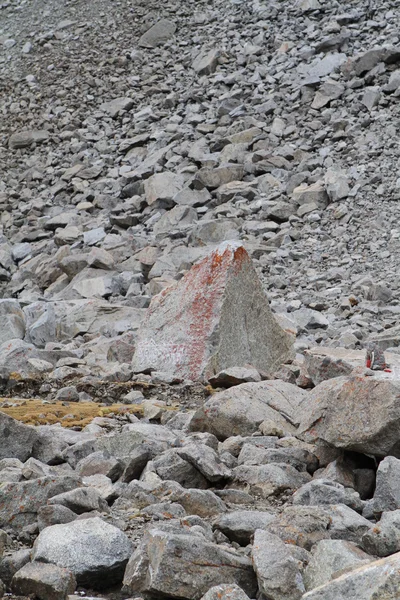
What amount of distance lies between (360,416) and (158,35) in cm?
2022

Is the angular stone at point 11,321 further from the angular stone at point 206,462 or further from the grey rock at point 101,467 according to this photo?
the angular stone at point 206,462

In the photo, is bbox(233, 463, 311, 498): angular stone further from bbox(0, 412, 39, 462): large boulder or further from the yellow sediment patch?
the yellow sediment patch

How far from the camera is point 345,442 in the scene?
13.5 feet

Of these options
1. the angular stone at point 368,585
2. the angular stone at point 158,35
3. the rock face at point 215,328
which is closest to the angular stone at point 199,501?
the angular stone at point 368,585

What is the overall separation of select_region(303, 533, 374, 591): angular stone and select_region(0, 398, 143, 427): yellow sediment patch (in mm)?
3140

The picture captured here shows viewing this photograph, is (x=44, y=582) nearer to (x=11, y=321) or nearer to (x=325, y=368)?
(x=325, y=368)

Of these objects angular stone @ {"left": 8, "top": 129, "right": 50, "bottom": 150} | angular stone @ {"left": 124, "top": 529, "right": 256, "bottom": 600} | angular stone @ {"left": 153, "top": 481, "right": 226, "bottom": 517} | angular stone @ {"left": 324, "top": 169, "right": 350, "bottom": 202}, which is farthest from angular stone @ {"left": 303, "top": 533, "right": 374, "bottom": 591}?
angular stone @ {"left": 8, "top": 129, "right": 50, "bottom": 150}

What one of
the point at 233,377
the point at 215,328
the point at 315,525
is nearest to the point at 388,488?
the point at 315,525

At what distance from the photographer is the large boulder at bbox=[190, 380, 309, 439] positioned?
16.6 feet

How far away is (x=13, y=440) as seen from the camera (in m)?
4.54

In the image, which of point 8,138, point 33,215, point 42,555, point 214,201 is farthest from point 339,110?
Answer: point 42,555

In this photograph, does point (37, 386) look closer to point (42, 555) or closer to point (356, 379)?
point (356, 379)

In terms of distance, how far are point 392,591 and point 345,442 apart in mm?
2192

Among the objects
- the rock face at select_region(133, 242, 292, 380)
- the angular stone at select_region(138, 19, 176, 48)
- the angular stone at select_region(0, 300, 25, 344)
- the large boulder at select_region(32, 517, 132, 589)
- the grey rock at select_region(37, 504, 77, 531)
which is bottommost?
the angular stone at select_region(138, 19, 176, 48)
